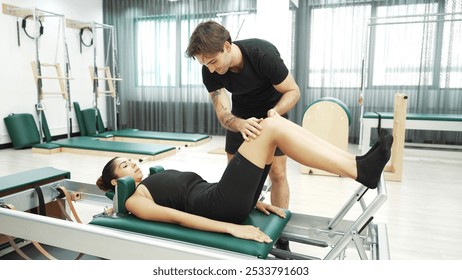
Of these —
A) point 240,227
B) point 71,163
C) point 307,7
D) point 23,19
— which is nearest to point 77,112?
point 23,19

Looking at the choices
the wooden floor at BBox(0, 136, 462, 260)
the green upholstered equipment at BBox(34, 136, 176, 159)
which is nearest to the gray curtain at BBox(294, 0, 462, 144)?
the wooden floor at BBox(0, 136, 462, 260)

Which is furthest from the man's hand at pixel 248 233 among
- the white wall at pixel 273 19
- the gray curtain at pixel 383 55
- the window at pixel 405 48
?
the window at pixel 405 48

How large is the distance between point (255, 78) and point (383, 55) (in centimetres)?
421

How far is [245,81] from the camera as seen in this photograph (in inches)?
71.9

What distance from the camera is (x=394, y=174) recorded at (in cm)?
353

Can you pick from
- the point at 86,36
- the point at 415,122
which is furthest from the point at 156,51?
the point at 415,122

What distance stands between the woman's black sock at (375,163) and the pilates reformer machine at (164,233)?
5 cm

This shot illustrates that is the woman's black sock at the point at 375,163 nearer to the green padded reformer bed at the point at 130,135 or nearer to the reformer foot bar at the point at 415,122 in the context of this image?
the reformer foot bar at the point at 415,122

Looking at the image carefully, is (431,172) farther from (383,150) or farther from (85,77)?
(85,77)

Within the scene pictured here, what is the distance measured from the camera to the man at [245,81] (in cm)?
152

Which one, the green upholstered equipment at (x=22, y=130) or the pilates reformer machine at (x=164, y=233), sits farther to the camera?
the green upholstered equipment at (x=22, y=130)

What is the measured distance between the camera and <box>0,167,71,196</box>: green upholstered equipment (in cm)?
193

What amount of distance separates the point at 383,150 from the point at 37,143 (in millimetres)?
5360

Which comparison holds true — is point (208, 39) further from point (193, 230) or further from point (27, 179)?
point (27, 179)
